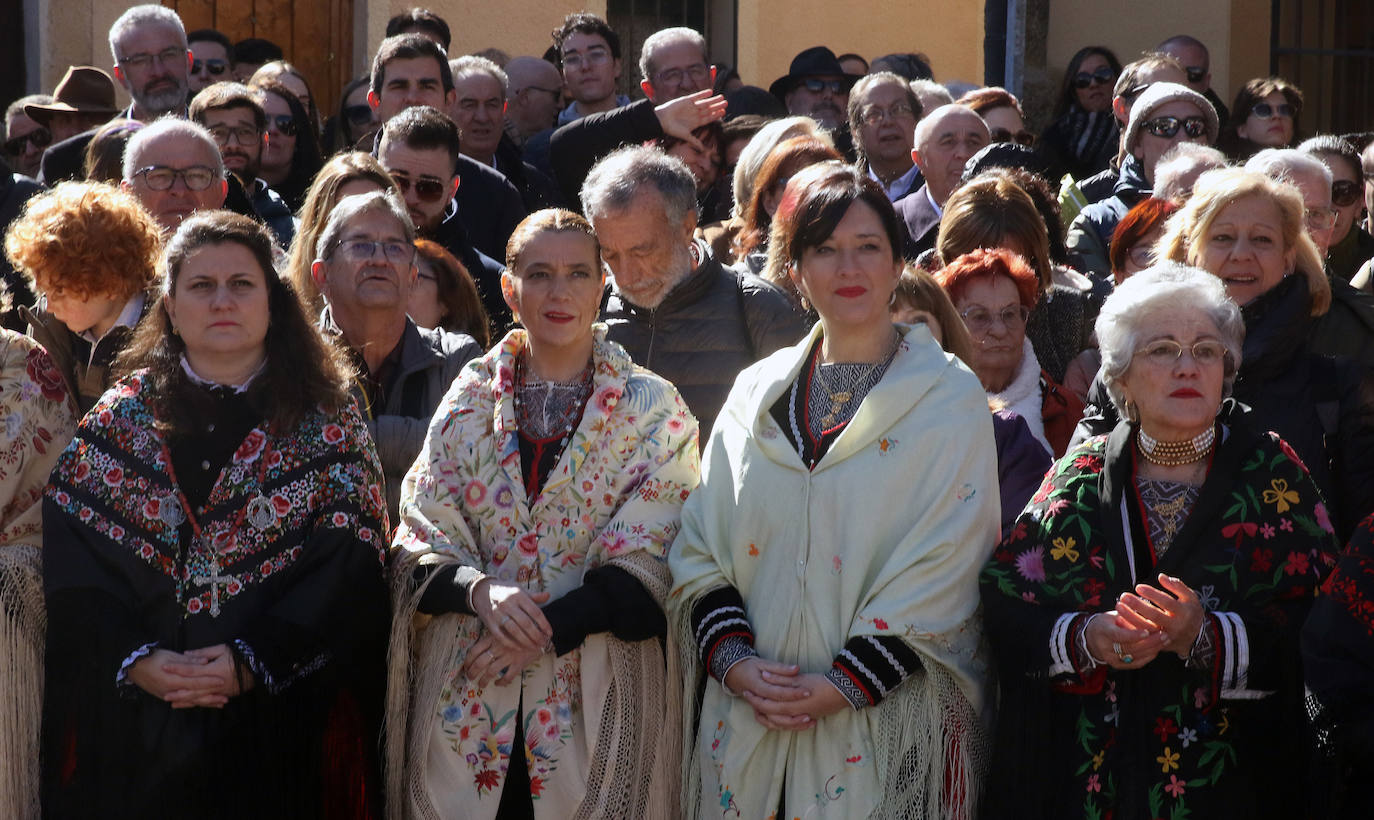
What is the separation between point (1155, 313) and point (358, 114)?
16.9ft

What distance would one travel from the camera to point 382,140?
6.27 meters

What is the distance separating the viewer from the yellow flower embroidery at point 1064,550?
12.7ft

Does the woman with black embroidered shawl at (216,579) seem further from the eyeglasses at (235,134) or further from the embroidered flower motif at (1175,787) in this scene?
the eyeglasses at (235,134)

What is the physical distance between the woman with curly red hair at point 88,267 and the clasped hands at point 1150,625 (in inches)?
112

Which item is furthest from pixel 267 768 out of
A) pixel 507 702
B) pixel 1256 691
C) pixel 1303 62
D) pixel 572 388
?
pixel 1303 62

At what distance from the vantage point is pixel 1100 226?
6516mm

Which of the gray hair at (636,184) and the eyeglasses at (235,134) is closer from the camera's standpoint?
the gray hair at (636,184)

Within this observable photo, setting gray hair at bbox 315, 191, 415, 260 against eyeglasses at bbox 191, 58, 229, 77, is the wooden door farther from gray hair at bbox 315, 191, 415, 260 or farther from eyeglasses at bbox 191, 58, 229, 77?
gray hair at bbox 315, 191, 415, 260

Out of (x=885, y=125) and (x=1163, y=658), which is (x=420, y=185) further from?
(x=1163, y=658)

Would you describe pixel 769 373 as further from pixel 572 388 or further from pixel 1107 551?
pixel 1107 551

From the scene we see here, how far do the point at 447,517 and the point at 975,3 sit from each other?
27.8 ft

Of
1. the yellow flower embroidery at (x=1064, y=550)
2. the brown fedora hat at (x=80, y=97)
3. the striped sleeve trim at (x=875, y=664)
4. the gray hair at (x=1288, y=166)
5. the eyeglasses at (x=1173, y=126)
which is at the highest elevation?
the brown fedora hat at (x=80, y=97)

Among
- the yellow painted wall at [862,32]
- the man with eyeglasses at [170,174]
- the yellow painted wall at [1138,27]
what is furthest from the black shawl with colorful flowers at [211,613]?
the yellow painted wall at [1138,27]

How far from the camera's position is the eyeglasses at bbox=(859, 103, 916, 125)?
291 inches
